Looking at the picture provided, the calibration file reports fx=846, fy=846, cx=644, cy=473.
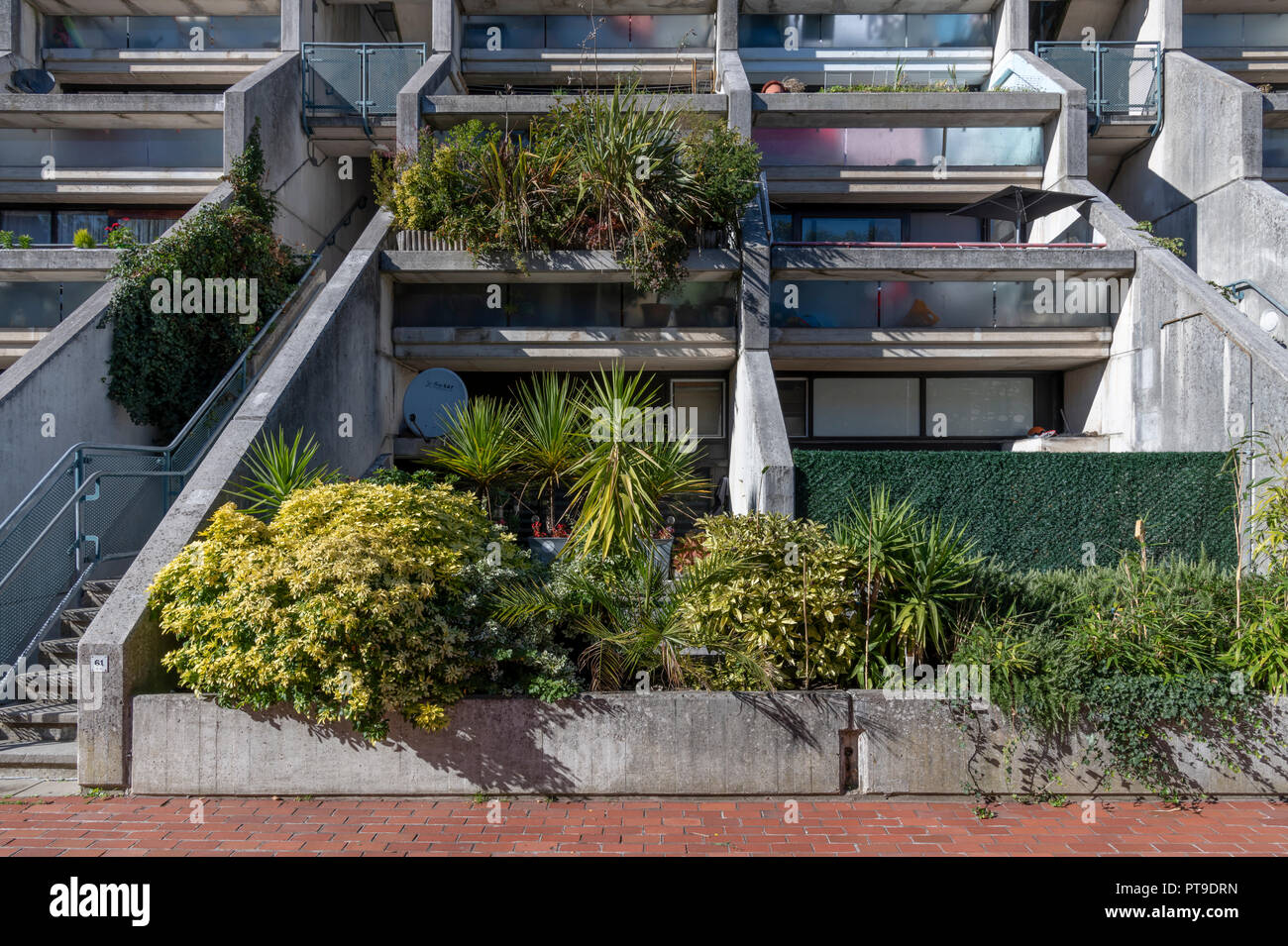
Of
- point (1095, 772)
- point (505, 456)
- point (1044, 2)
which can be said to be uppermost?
point (1044, 2)

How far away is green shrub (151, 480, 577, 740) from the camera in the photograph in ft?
17.4

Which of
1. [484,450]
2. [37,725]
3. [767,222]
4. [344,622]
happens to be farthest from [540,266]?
[37,725]

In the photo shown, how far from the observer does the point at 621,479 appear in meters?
6.99

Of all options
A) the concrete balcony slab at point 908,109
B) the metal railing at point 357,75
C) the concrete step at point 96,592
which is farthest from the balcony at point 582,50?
the concrete step at point 96,592

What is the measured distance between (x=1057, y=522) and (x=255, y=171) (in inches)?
A: 497

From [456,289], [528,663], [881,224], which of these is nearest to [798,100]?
[881,224]

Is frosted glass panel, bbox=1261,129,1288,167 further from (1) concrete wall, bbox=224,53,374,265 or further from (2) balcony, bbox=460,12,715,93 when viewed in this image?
(1) concrete wall, bbox=224,53,374,265

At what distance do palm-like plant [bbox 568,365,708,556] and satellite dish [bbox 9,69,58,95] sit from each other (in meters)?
15.6

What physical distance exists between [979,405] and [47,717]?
12888 millimetres

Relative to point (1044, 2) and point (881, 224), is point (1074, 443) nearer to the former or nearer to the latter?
point (881, 224)

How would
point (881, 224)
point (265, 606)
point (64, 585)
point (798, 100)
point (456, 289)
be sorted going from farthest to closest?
point (881, 224) < point (798, 100) < point (456, 289) < point (64, 585) < point (265, 606)

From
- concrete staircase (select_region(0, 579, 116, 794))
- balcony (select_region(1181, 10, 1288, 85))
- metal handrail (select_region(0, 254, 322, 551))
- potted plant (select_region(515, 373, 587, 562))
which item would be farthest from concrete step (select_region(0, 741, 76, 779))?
balcony (select_region(1181, 10, 1288, 85))

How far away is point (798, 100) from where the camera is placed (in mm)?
14445

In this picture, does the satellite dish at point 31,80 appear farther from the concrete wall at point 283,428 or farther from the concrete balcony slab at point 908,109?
the concrete balcony slab at point 908,109
